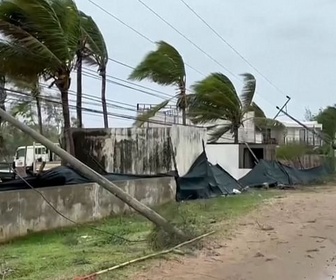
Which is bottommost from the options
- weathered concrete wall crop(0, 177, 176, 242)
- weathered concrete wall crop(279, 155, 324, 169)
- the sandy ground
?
the sandy ground

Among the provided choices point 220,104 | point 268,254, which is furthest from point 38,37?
point 220,104

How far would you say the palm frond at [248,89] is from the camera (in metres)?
31.7

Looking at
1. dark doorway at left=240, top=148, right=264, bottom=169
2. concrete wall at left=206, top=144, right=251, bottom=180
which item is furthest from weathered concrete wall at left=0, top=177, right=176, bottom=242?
dark doorway at left=240, top=148, right=264, bottom=169

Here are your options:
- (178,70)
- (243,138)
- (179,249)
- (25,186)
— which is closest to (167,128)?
(178,70)

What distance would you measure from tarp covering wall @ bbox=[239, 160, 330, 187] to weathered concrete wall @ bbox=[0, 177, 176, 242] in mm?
9812

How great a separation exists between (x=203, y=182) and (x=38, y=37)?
8051 mm

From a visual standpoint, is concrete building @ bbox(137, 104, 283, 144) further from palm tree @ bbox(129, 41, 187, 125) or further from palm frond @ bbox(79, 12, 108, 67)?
palm frond @ bbox(79, 12, 108, 67)

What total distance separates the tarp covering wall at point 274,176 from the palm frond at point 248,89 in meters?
5.22

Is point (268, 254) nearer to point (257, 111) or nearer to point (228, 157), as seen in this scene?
point (228, 157)

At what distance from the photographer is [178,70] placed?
1032 inches

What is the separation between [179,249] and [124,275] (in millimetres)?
2011

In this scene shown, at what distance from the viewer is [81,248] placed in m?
10.4

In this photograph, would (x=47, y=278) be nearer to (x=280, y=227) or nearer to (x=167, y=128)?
(x=280, y=227)

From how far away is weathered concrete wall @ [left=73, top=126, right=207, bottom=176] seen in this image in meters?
20.0
